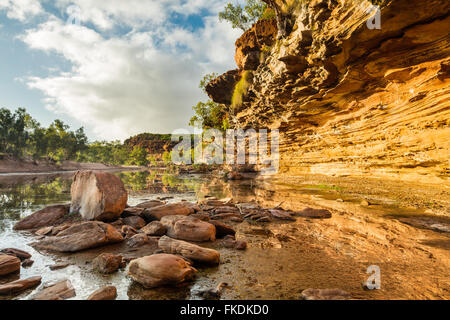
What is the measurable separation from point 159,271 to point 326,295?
7.34 feet

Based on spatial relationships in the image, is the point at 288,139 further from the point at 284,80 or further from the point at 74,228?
the point at 74,228

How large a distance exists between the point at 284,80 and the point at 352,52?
5676 millimetres

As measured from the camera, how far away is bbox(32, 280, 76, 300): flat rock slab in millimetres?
2627

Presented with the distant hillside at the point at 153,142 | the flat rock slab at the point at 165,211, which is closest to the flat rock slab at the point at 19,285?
the flat rock slab at the point at 165,211

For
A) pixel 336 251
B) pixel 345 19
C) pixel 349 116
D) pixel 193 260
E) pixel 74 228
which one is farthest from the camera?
pixel 349 116

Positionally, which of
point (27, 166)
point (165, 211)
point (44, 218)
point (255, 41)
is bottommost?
point (44, 218)

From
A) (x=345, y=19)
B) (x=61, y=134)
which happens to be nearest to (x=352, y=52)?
(x=345, y=19)

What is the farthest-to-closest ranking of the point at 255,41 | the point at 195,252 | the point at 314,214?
the point at 255,41 → the point at 314,214 → the point at 195,252

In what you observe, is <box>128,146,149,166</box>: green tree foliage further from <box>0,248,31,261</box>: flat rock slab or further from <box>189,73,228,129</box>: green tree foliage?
<box>0,248,31,261</box>: flat rock slab

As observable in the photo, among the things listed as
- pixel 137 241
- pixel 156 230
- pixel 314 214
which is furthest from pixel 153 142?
pixel 137 241

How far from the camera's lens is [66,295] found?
2732mm

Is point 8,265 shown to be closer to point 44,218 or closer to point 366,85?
point 44,218

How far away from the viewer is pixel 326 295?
2680 millimetres

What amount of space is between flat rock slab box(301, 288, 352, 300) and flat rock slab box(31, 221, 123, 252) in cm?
411
